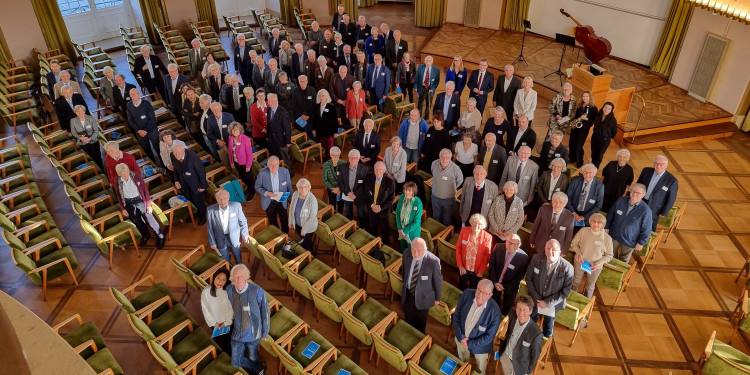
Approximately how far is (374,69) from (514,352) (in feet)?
21.2

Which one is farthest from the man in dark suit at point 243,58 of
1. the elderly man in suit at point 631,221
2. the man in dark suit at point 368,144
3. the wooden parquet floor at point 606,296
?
the elderly man in suit at point 631,221

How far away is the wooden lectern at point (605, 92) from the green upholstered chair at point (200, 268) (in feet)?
25.7

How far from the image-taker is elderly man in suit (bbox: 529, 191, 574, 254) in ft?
18.6

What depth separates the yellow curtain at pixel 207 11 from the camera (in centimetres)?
1509

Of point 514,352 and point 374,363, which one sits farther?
point 374,363

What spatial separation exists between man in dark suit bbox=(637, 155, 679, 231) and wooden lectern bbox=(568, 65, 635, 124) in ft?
12.7

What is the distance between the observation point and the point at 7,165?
25.7ft

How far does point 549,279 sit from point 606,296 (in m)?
1.88

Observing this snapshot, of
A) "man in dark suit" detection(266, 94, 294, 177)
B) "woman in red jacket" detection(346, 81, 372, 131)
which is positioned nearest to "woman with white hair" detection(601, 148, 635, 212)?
"woman in red jacket" detection(346, 81, 372, 131)

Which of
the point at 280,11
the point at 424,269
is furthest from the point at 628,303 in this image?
the point at 280,11

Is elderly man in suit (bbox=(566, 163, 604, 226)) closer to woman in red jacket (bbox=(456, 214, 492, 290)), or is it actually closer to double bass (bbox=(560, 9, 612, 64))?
woman in red jacket (bbox=(456, 214, 492, 290))

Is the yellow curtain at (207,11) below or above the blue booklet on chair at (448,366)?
above

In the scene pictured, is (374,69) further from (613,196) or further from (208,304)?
(208,304)

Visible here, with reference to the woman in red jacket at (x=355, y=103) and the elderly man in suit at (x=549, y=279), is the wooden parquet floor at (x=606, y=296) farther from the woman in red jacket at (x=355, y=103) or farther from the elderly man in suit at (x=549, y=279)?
the woman in red jacket at (x=355, y=103)
